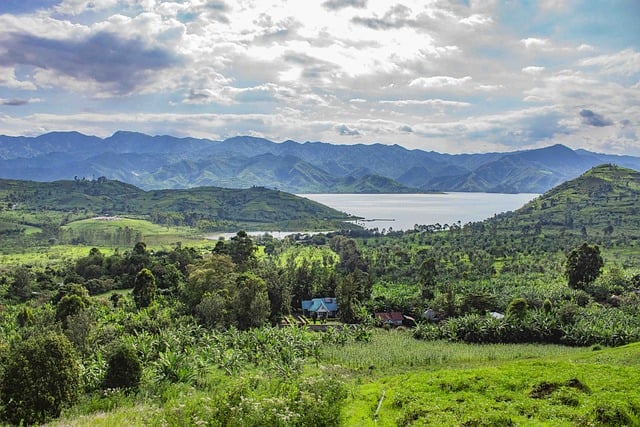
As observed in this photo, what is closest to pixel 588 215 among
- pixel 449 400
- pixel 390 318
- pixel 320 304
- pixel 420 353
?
pixel 390 318

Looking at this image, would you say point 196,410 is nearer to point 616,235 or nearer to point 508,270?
point 508,270

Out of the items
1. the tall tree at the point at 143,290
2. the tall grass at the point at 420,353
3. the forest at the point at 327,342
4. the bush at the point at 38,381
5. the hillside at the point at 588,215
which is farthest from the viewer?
the hillside at the point at 588,215

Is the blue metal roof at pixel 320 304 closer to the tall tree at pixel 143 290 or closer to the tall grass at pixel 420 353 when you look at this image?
the tall grass at pixel 420 353

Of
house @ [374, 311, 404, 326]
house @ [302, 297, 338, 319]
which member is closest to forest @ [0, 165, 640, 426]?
house @ [374, 311, 404, 326]

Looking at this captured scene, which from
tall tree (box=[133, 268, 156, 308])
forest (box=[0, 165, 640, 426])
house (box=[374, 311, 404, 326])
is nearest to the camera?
forest (box=[0, 165, 640, 426])

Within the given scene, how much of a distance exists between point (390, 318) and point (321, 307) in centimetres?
1007

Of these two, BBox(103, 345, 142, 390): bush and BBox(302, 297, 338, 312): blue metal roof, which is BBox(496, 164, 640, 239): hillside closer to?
BBox(302, 297, 338, 312): blue metal roof

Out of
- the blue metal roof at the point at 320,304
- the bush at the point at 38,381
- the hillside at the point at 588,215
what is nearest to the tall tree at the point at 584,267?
the blue metal roof at the point at 320,304

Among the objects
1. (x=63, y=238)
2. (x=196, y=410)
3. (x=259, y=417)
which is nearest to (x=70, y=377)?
(x=196, y=410)

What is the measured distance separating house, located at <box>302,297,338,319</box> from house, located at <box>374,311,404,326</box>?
722cm

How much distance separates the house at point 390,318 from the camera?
56.6m

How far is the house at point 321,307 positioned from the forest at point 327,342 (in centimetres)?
160

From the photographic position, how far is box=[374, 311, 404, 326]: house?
56.6 metres

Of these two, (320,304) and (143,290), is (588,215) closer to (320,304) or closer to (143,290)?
(320,304)
